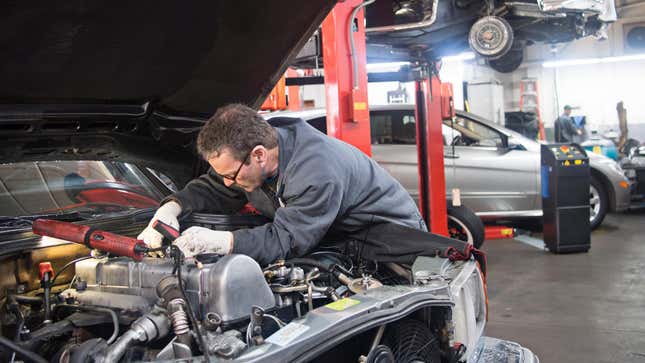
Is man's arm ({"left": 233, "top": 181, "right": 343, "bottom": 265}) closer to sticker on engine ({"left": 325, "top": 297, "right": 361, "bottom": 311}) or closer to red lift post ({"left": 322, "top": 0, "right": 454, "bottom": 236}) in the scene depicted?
sticker on engine ({"left": 325, "top": 297, "right": 361, "bottom": 311})

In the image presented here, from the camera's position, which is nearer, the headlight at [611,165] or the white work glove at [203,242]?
the white work glove at [203,242]

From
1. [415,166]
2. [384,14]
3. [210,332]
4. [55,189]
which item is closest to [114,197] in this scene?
[55,189]

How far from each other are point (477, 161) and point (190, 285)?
546 cm

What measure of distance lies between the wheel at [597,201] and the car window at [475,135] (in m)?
1.38

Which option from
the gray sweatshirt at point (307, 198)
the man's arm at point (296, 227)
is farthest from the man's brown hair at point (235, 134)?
the man's arm at point (296, 227)

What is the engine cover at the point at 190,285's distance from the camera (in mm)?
1671

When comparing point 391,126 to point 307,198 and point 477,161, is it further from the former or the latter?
point 307,198

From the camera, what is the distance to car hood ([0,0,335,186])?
6.61ft

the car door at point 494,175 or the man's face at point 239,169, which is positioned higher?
the man's face at point 239,169

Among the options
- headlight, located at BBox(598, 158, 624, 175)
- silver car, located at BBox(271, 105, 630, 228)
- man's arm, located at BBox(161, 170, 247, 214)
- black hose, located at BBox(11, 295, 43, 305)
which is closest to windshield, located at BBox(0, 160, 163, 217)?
man's arm, located at BBox(161, 170, 247, 214)

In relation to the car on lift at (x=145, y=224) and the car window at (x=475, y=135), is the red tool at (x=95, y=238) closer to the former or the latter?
the car on lift at (x=145, y=224)

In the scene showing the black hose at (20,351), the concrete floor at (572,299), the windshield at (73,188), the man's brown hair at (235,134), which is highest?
the man's brown hair at (235,134)

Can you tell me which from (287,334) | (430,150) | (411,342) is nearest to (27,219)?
(287,334)

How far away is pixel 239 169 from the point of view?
2.24m
